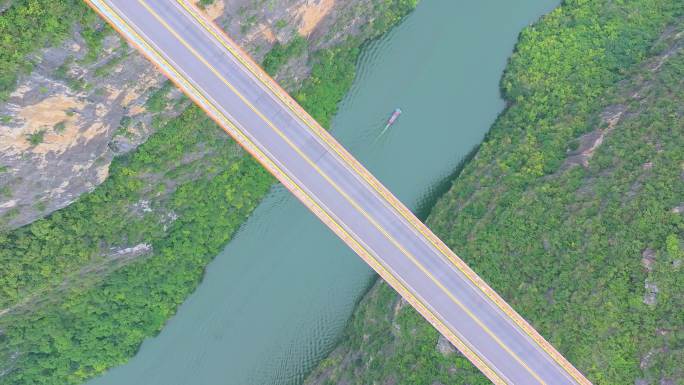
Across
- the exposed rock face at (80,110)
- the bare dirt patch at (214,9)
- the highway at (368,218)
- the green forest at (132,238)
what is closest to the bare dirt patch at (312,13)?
the exposed rock face at (80,110)

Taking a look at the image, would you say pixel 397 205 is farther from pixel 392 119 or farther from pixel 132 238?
pixel 132 238

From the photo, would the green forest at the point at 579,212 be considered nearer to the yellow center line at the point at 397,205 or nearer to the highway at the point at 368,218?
the yellow center line at the point at 397,205

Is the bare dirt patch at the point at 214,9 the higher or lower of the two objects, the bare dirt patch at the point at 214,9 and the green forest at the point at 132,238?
the higher

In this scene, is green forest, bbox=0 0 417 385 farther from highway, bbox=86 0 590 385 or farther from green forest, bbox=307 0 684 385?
green forest, bbox=307 0 684 385

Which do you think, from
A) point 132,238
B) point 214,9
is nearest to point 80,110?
point 214,9

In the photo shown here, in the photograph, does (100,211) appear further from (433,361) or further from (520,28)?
(520,28)

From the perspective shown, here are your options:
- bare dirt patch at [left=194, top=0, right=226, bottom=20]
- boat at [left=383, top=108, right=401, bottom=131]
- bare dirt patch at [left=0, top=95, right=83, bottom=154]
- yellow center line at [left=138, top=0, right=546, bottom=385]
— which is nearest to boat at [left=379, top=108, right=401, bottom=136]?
boat at [left=383, top=108, right=401, bottom=131]

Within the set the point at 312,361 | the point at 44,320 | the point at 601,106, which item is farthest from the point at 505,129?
the point at 44,320
